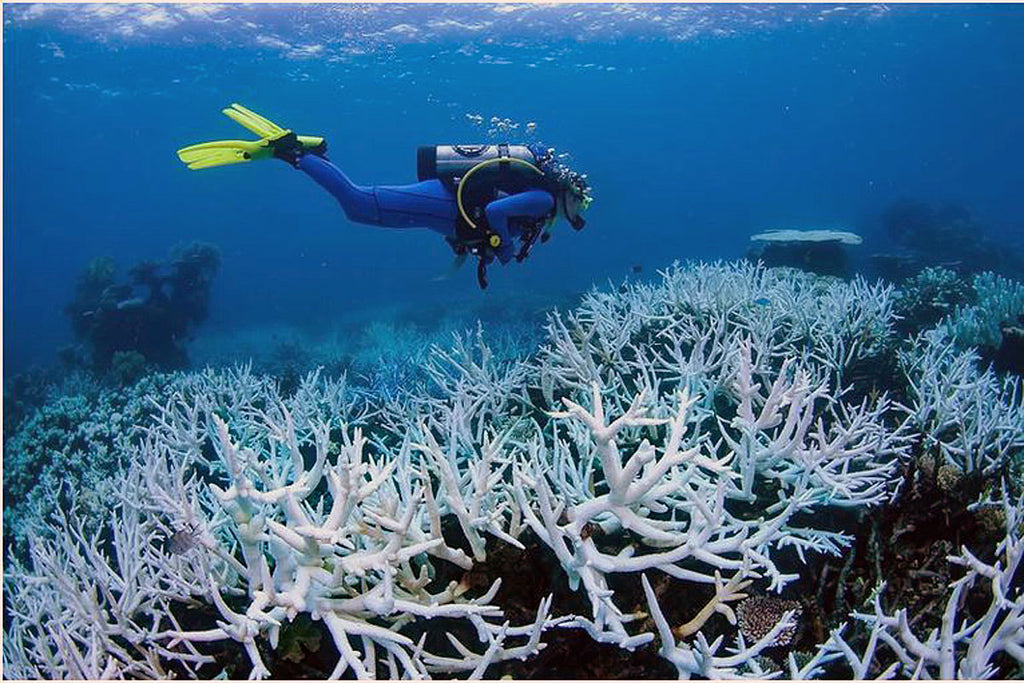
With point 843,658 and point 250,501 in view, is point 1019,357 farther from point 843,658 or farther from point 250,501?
point 250,501

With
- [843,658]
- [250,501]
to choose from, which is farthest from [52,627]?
[843,658]

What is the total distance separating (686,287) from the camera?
22.3 ft

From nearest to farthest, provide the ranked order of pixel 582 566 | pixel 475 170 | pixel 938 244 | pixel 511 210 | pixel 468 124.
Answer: pixel 582 566, pixel 511 210, pixel 475 170, pixel 938 244, pixel 468 124

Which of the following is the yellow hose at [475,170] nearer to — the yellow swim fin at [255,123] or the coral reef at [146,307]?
the yellow swim fin at [255,123]

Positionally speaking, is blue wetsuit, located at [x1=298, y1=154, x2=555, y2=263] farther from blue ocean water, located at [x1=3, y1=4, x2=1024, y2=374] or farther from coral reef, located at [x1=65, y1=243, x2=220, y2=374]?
coral reef, located at [x1=65, y1=243, x2=220, y2=374]

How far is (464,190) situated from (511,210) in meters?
0.62

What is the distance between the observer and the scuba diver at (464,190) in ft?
19.1

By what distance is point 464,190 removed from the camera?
5969mm

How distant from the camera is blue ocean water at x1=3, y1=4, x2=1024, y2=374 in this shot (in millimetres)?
27031

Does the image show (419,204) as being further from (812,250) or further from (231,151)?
(812,250)

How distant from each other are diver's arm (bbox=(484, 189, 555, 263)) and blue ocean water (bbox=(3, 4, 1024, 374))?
1040 mm

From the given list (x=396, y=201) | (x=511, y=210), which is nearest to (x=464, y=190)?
(x=511, y=210)

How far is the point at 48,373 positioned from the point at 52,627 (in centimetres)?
1614

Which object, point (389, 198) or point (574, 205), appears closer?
point (574, 205)
